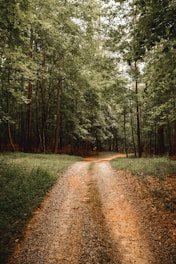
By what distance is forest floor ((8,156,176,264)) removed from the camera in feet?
15.1

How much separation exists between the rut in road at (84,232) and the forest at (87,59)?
5.78 m

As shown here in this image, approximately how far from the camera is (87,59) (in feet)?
→ 69.6

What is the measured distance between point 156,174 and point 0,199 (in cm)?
800

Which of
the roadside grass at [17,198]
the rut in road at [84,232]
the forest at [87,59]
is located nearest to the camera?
the rut in road at [84,232]

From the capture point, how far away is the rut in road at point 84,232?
4582 mm

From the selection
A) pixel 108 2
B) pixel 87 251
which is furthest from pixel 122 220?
pixel 108 2

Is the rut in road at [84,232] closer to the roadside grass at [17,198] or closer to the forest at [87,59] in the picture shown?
the roadside grass at [17,198]

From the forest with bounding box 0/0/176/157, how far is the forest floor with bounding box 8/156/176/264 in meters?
5.68

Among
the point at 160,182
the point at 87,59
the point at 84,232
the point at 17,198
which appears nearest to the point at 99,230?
the point at 84,232

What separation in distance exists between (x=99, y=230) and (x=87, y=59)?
19288mm

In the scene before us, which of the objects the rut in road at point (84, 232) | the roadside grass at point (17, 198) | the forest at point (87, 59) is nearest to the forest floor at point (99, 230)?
A: the rut in road at point (84, 232)

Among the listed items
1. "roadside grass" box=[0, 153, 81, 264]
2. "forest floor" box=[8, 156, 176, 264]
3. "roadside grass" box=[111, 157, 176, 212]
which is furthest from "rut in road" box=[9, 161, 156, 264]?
"roadside grass" box=[111, 157, 176, 212]

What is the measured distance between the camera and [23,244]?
5.09m

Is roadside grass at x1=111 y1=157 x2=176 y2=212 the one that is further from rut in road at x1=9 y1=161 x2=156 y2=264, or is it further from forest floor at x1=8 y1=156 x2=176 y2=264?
rut in road at x1=9 y1=161 x2=156 y2=264
